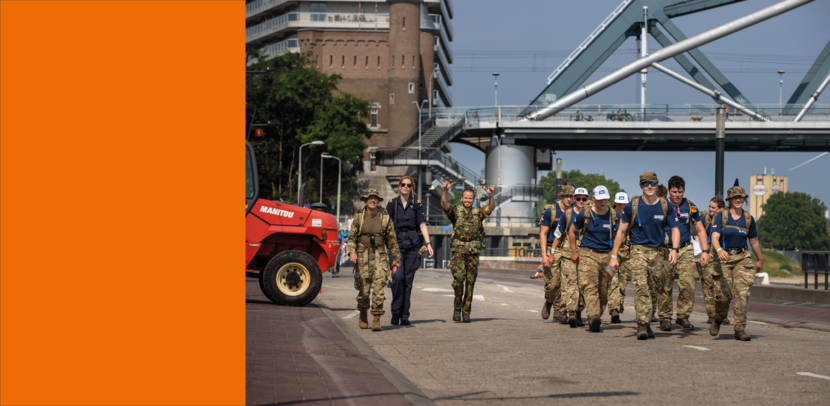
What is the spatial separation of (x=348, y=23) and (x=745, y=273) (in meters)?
82.5

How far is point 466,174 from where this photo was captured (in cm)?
7188

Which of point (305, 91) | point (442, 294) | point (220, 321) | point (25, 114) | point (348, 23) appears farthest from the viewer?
point (348, 23)

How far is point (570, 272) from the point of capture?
11.6 meters

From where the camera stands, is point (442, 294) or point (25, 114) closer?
point (25, 114)

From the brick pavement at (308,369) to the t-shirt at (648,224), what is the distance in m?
3.85

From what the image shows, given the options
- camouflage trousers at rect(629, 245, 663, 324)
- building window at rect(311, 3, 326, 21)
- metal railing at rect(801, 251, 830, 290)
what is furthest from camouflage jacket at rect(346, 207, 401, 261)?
building window at rect(311, 3, 326, 21)

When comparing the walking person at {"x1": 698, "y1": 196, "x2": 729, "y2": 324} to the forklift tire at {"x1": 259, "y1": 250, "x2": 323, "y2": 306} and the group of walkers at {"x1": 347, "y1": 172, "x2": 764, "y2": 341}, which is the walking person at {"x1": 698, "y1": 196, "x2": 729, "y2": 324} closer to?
the group of walkers at {"x1": 347, "y1": 172, "x2": 764, "y2": 341}

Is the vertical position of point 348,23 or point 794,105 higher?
point 348,23

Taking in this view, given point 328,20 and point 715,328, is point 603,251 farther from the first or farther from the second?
point 328,20

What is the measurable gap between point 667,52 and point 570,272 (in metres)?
63.6

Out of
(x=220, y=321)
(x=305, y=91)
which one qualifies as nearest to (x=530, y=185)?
(x=305, y=91)

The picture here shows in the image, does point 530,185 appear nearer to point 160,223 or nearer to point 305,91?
point 305,91

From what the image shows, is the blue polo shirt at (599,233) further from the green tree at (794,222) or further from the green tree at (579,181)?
the green tree at (579,181)

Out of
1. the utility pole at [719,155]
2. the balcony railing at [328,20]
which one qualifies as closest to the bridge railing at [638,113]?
the balcony railing at [328,20]
